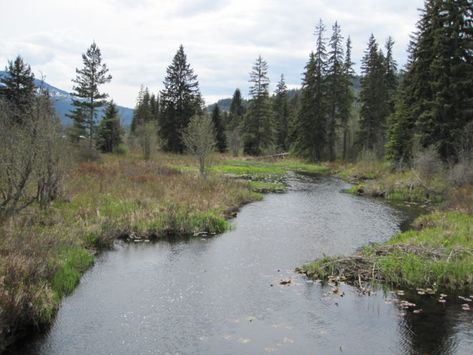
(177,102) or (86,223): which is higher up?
(177,102)

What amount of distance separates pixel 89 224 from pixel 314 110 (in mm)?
42439

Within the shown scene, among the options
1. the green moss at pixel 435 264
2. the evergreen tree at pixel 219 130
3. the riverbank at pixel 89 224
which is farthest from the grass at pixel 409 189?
the evergreen tree at pixel 219 130

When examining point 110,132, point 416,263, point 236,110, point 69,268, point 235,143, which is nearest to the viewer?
point 69,268

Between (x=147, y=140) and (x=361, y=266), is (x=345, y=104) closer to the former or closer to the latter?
A: (x=147, y=140)

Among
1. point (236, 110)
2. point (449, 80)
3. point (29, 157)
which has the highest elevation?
point (236, 110)

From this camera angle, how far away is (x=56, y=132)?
16828 mm

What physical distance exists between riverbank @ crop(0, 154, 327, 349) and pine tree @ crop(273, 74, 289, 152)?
1842 inches

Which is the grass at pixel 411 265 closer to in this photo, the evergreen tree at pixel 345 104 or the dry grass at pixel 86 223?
the dry grass at pixel 86 223

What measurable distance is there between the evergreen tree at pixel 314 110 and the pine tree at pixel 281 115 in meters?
19.5

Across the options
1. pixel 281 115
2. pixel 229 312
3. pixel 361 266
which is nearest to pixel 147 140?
pixel 361 266

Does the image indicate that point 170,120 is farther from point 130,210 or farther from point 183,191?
point 130,210

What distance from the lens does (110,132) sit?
5019cm

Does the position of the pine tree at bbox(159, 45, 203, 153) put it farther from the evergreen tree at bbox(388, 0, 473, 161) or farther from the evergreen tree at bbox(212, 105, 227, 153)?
the evergreen tree at bbox(388, 0, 473, 161)

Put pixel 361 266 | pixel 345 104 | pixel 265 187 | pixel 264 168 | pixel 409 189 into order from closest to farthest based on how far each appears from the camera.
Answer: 1. pixel 361 266
2. pixel 409 189
3. pixel 265 187
4. pixel 264 168
5. pixel 345 104
